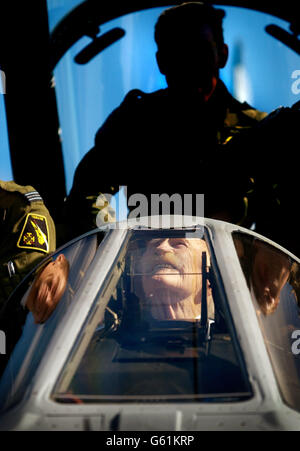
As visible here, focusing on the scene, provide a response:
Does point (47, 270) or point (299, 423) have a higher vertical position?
point (47, 270)

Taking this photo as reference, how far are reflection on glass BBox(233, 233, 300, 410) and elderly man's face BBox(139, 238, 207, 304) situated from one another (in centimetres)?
22

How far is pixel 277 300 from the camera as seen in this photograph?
6.19 ft

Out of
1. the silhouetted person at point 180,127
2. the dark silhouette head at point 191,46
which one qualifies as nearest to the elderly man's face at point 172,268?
the silhouetted person at point 180,127

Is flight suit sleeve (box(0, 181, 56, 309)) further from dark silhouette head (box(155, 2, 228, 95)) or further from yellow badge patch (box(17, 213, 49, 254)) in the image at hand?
dark silhouette head (box(155, 2, 228, 95))

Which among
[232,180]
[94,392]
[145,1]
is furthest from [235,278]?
[145,1]

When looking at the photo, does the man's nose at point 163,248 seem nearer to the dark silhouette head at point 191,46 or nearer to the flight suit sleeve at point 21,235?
the flight suit sleeve at point 21,235

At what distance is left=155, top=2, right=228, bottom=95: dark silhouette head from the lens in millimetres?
3740

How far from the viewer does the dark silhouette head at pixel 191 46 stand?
12.3 feet

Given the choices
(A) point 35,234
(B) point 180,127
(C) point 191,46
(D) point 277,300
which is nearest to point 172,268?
(D) point 277,300

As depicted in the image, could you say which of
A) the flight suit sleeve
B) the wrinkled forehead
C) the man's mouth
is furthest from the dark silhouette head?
the man's mouth

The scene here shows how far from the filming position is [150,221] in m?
2.21

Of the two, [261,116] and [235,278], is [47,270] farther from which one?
[261,116]

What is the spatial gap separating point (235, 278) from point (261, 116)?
2649 millimetres
